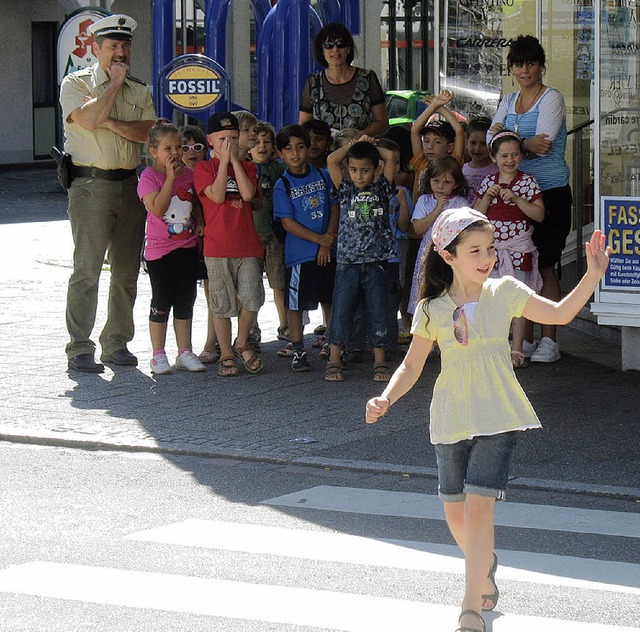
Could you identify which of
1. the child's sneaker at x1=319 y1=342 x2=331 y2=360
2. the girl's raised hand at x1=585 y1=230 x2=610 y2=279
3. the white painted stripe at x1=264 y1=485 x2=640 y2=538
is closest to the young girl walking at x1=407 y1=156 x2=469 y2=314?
the child's sneaker at x1=319 y1=342 x2=331 y2=360

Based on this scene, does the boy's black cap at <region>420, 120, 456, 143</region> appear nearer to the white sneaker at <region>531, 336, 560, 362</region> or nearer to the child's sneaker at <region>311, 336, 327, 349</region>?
the white sneaker at <region>531, 336, 560, 362</region>

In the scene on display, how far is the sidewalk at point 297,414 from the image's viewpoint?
24.6 ft

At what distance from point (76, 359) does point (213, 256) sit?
1281mm

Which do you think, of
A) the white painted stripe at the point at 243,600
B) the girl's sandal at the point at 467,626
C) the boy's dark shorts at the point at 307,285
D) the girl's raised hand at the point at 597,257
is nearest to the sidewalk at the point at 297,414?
the boy's dark shorts at the point at 307,285

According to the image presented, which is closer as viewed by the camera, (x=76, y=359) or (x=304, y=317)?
(x=76, y=359)

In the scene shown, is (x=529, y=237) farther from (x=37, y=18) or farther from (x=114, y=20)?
(x=37, y=18)

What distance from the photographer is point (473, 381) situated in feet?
16.0

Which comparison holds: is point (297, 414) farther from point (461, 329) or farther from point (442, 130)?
point (461, 329)

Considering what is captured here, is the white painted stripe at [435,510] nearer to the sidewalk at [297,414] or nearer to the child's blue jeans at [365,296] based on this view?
the sidewalk at [297,414]

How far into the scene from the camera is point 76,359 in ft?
33.0

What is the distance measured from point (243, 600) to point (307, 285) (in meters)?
4.81

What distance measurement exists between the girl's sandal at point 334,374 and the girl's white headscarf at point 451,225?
A: 4733 mm

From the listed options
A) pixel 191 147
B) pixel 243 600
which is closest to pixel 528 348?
pixel 191 147

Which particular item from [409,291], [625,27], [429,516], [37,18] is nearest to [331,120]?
[409,291]
